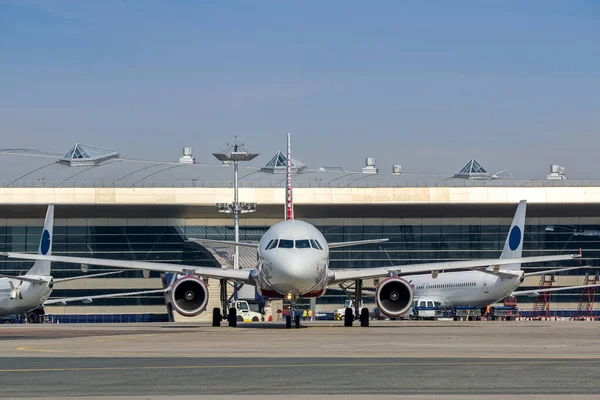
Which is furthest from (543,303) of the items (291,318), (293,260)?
(293,260)

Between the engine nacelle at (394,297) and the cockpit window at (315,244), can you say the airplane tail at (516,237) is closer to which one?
the engine nacelle at (394,297)

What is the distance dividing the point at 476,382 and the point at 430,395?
1.75 metres

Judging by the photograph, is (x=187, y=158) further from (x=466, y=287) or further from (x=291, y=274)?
(x=291, y=274)

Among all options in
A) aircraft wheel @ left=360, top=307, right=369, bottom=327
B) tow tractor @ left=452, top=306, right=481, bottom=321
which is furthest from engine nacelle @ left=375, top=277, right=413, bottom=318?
tow tractor @ left=452, top=306, right=481, bottom=321

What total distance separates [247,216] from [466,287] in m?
33.4

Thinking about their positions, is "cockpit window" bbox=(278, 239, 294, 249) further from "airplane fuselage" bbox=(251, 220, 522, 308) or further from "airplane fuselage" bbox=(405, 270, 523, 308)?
"airplane fuselage" bbox=(405, 270, 523, 308)

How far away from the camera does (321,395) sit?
1331 cm

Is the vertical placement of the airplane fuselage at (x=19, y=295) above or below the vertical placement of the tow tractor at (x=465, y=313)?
above

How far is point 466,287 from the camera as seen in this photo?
77.4 metres

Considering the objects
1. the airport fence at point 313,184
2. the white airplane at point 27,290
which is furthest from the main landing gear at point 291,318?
the airport fence at point 313,184

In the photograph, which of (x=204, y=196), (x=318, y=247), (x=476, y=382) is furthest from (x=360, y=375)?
(x=204, y=196)

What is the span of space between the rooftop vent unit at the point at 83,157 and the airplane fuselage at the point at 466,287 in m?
40.7

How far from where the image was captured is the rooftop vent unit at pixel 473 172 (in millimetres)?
114062

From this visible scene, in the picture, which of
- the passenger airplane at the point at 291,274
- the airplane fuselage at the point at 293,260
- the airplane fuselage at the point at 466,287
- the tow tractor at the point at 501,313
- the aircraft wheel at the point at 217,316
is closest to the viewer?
the airplane fuselage at the point at 293,260
